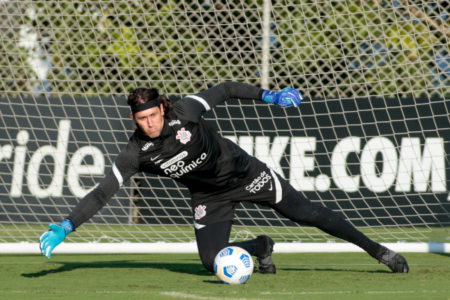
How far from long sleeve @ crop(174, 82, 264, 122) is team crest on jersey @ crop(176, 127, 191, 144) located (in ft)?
0.39

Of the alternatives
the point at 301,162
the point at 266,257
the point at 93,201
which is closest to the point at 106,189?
the point at 93,201

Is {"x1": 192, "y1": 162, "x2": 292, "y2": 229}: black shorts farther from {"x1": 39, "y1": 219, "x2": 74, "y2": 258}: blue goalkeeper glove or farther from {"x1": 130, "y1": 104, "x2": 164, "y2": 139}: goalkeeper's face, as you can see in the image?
{"x1": 39, "y1": 219, "x2": 74, "y2": 258}: blue goalkeeper glove

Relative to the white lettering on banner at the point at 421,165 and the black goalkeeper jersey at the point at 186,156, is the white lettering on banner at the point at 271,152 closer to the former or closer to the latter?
the white lettering on banner at the point at 421,165

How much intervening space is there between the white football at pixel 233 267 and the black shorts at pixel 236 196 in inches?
21.5

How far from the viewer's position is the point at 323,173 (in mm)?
8859

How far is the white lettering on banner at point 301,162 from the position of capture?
8797mm

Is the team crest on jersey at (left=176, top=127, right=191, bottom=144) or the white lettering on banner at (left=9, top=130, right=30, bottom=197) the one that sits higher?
the white lettering on banner at (left=9, top=130, right=30, bottom=197)

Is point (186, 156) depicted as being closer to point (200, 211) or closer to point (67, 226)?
point (200, 211)

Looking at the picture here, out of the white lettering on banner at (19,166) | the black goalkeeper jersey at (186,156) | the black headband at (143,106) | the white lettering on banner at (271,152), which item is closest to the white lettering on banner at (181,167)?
the black goalkeeper jersey at (186,156)

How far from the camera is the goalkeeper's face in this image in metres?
4.35

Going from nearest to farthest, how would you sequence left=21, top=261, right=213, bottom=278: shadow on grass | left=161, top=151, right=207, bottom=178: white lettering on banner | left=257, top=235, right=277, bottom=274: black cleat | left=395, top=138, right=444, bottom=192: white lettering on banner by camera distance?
1. left=161, top=151, right=207, bottom=178: white lettering on banner
2. left=257, top=235, right=277, bottom=274: black cleat
3. left=21, top=261, right=213, bottom=278: shadow on grass
4. left=395, top=138, right=444, bottom=192: white lettering on banner

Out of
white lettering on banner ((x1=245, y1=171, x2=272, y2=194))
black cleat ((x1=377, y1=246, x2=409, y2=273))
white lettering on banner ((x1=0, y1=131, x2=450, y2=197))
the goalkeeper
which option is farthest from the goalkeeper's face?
A: white lettering on banner ((x1=0, y1=131, x2=450, y2=197))

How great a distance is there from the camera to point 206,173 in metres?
4.82

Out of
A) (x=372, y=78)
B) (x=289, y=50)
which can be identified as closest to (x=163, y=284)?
(x=289, y=50)
